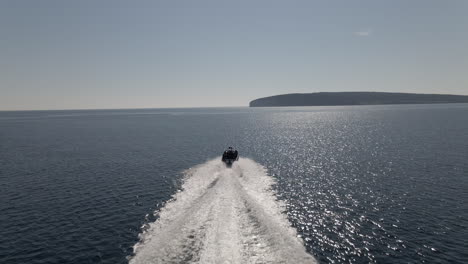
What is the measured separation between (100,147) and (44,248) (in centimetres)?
6431

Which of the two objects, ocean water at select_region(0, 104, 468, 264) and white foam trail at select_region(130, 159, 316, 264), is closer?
white foam trail at select_region(130, 159, 316, 264)

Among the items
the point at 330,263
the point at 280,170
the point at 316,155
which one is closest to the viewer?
the point at 330,263

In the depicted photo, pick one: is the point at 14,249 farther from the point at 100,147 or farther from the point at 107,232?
the point at 100,147

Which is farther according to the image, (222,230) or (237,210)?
(237,210)

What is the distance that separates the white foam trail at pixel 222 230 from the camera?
23078 millimetres

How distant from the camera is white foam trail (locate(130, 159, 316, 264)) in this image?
23078 millimetres

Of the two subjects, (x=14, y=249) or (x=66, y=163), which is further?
(x=66, y=163)

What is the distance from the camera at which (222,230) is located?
89.8 ft

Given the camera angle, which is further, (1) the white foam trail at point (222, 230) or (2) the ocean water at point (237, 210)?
(2) the ocean water at point (237, 210)

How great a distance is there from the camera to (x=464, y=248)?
25.0 metres

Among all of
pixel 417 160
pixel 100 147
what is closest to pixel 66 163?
pixel 100 147

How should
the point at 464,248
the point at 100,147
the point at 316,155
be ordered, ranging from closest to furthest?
1. the point at 464,248
2. the point at 316,155
3. the point at 100,147

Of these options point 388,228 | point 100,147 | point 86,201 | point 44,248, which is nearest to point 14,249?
point 44,248

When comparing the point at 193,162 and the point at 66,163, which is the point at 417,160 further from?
the point at 66,163
